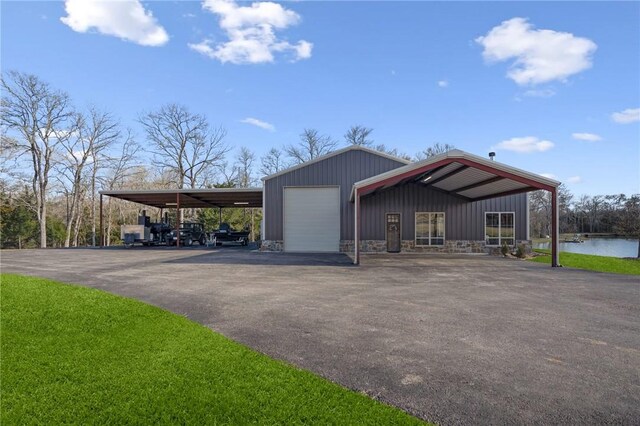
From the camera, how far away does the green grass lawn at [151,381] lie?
2.61 meters

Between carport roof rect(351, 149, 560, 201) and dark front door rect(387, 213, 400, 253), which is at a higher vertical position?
carport roof rect(351, 149, 560, 201)

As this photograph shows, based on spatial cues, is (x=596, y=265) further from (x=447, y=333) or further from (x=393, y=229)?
A: (x=447, y=333)

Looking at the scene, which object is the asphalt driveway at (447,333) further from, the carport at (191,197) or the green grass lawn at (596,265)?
the carport at (191,197)

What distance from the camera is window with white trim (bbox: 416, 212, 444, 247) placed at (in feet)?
59.9

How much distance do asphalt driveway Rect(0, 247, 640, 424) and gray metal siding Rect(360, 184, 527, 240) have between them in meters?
8.51

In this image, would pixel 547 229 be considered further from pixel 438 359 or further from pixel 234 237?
pixel 438 359

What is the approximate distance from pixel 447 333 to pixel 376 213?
1369cm

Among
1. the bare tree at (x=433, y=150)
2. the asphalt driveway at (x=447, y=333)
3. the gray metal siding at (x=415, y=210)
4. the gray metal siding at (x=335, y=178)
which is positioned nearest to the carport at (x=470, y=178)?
the gray metal siding at (x=415, y=210)

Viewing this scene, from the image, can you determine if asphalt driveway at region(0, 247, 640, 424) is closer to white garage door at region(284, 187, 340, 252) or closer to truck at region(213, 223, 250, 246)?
white garage door at region(284, 187, 340, 252)

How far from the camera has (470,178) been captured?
1452cm

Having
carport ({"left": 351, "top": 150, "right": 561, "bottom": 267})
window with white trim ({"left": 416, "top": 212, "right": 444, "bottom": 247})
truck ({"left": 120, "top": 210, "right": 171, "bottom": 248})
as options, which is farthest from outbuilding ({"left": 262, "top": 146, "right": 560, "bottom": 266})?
truck ({"left": 120, "top": 210, "right": 171, "bottom": 248})

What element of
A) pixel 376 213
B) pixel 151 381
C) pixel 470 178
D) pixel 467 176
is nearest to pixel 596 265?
pixel 470 178

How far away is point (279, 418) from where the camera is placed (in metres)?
2.58

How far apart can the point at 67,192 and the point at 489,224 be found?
37.0 metres
